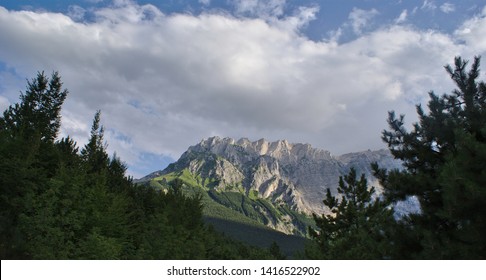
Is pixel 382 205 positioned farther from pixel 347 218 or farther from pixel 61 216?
pixel 61 216

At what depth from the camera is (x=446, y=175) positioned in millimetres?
10859

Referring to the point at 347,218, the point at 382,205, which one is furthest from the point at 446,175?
the point at 347,218

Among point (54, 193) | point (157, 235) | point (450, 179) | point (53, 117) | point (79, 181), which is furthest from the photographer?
point (53, 117)

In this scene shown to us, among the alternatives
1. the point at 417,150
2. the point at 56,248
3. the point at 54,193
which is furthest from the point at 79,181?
the point at 417,150

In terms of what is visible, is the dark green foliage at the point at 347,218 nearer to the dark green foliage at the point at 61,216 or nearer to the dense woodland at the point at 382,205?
the dense woodland at the point at 382,205

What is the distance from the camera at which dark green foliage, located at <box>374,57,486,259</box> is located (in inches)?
428

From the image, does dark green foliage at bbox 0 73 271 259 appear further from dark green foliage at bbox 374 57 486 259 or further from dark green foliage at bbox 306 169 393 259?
dark green foliage at bbox 374 57 486 259

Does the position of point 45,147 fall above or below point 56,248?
above

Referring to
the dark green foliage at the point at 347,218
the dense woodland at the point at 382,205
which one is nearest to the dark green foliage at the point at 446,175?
the dense woodland at the point at 382,205

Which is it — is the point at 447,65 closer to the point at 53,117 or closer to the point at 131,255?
the point at 131,255

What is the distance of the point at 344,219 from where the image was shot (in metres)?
30.0

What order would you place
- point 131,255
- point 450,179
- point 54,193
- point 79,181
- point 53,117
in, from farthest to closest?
point 53,117 < point 131,255 < point 79,181 < point 54,193 < point 450,179
